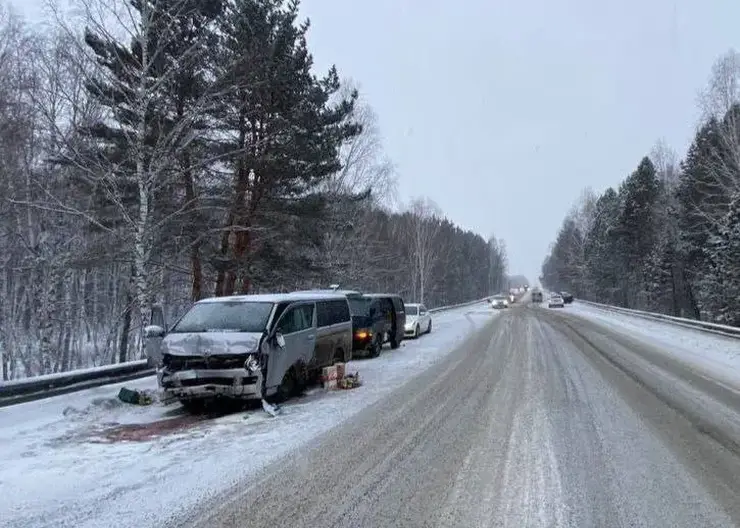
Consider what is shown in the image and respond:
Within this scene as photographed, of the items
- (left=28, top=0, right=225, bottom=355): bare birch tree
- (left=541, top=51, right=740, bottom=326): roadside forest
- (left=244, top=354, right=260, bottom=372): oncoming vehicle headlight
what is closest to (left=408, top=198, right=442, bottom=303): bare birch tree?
Answer: (left=541, top=51, right=740, bottom=326): roadside forest

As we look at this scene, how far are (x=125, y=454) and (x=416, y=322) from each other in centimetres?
2045

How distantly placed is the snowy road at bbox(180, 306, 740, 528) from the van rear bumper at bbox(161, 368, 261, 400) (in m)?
1.74

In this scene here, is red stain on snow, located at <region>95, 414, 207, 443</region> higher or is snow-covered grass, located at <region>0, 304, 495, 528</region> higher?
snow-covered grass, located at <region>0, 304, 495, 528</region>

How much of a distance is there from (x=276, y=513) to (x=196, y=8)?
52.5 feet

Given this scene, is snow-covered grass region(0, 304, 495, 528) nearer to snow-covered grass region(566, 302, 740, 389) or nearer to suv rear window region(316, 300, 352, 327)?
suv rear window region(316, 300, 352, 327)

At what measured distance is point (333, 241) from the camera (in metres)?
35.4

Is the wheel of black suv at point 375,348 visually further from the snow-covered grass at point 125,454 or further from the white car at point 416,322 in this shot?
the snow-covered grass at point 125,454

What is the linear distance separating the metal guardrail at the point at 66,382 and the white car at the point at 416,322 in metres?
14.8

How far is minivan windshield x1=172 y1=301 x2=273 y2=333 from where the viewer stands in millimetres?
10180

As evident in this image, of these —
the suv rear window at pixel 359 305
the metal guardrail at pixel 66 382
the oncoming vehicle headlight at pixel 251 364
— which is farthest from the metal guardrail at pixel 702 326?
the metal guardrail at pixel 66 382

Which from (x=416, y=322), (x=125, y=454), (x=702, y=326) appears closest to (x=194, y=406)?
(x=125, y=454)

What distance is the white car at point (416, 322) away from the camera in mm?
26369

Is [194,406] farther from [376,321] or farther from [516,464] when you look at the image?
[376,321]

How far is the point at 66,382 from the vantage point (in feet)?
33.7
